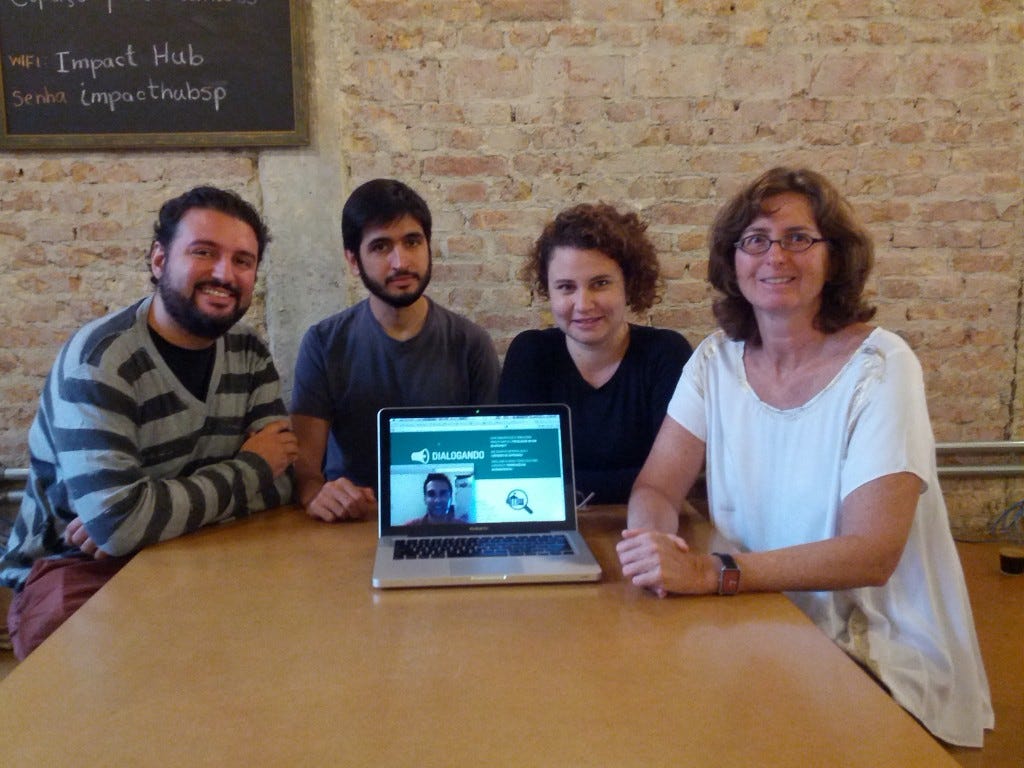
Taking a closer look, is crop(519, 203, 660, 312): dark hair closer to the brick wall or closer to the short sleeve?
the brick wall

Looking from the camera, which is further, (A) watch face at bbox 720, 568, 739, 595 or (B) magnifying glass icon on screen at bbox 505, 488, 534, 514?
(B) magnifying glass icon on screen at bbox 505, 488, 534, 514

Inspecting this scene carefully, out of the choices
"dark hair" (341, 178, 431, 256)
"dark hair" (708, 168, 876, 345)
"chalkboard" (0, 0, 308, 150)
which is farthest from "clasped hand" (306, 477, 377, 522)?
"chalkboard" (0, 0, 308, 150)

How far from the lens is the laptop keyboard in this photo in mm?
1395

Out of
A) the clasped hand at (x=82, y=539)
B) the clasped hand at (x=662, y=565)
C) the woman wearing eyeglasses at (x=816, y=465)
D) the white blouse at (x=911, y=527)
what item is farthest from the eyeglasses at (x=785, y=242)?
the clasped hand at (x=82, y=539)

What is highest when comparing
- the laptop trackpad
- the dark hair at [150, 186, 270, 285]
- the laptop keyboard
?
the dark hair at [150, 186, 270, 285]

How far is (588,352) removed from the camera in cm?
201

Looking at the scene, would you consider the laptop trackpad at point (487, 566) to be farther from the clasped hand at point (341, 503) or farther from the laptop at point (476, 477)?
the clasped hand at point (341, 503)

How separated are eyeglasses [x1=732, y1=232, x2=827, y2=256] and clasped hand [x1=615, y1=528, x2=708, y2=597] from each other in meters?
0.59

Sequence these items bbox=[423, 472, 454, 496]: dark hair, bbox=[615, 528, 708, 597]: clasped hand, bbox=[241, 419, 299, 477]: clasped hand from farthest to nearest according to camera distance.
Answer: bbox=[241, 419, 299, 477]: clasped hand → bbox=[423, 472, 454, 496]: dark hair → bbox=[615, 528, 708, 597]: clasped hand

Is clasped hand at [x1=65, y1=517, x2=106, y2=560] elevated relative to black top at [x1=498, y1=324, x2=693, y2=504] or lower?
lower

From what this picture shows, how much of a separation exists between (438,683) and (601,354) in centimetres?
114

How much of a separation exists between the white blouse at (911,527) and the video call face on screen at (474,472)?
15.0 inches

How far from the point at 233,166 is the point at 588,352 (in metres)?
1.25

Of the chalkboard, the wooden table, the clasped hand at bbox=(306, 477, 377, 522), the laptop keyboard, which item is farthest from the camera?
the chalkboard
